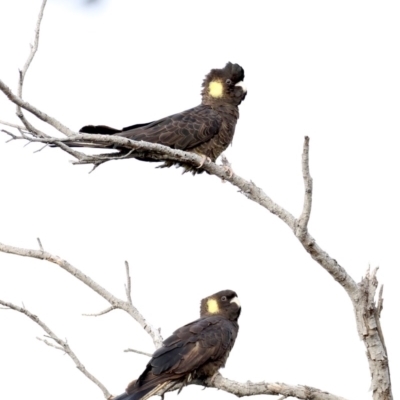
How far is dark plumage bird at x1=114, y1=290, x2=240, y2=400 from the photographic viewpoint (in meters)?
4.52

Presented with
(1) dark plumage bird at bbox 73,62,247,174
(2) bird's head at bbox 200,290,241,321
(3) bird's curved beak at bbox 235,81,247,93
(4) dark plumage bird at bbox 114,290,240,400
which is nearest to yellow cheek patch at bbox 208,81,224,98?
(1) dark plumage bird at bbox 73,62,247,174

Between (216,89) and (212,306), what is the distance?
192 cm

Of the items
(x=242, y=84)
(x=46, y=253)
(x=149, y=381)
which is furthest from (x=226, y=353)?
(x=242, y=84)

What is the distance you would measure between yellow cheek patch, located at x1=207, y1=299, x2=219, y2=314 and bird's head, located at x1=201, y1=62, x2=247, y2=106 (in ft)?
5.68

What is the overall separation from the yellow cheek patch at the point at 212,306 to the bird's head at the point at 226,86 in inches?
68.1

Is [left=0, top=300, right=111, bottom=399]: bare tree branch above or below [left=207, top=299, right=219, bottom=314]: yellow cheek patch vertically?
below

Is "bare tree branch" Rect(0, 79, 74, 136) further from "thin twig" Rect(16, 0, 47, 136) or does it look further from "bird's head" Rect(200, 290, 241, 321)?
"bird's head" Rect(200, 290, 241, 321)

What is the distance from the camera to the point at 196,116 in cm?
588

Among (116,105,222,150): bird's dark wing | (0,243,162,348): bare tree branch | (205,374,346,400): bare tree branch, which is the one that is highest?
(116,105,222,150): bird's dark wing

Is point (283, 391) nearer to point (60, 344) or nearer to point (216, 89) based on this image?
point (60, 344)

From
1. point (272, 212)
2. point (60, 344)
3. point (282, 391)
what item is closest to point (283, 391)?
point (282, 391)

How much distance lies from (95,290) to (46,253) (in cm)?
42

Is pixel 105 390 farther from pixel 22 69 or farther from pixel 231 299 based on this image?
pixel 22 69

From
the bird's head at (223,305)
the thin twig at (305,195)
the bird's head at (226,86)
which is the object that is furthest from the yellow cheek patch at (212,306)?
the bird's head at (226,86)
